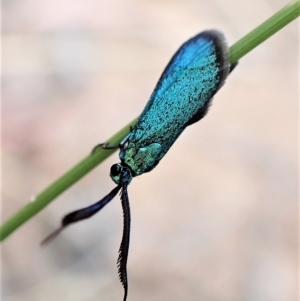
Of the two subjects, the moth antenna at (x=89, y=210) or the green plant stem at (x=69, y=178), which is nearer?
the green plant stem at (x=69, y=178)

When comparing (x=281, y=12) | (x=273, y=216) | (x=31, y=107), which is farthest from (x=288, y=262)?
(x=281, y=12)

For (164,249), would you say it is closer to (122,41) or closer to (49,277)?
(49,277)

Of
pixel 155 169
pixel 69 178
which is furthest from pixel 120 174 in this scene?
pixel 155 169

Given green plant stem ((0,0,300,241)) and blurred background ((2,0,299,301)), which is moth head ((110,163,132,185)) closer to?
green plant stem ((0,0,300,241))

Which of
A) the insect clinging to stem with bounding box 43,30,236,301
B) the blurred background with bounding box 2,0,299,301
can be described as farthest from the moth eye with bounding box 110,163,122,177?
the blurred background with bounding box 2,0,299,301

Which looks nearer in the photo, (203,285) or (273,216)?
(203,285)

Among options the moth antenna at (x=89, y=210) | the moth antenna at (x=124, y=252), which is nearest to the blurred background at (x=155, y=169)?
the moth antenna at (x=89, y=210)

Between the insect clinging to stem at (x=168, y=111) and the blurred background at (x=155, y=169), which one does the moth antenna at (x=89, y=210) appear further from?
the blurred background at (x=155, y=169)
